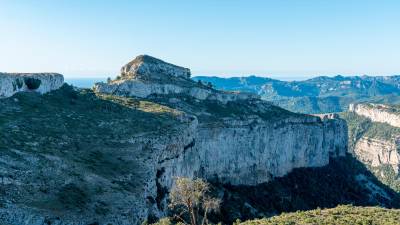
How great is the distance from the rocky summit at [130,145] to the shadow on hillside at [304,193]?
4.01 meters

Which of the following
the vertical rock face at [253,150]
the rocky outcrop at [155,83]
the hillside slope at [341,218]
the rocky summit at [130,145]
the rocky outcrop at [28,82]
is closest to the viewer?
the rocky summit at [130,145]

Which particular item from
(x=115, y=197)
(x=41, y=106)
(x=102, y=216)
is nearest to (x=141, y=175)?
(x=115, y=197)

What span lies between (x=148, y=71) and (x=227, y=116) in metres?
26.3

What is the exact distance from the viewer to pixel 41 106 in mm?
83875

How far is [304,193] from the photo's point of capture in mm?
145500

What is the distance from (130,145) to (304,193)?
82.6m

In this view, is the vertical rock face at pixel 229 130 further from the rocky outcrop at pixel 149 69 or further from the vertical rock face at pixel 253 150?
the rocky outcrop at pixel 149 69

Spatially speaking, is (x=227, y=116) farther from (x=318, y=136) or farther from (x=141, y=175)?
(x=141, y=175)

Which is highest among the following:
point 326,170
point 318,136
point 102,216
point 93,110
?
point 93,110

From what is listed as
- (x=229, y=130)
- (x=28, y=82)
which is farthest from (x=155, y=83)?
(x=28, y=82)

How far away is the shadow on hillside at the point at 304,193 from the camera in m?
111

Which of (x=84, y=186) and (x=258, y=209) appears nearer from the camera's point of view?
(x=84, y=186)

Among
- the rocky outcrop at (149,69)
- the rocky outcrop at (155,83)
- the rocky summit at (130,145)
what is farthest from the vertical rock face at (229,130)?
the rocky summit at (130,145)


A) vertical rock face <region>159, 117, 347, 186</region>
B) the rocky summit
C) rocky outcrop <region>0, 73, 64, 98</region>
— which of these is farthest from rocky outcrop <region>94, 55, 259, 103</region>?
rocky outcrop <region>0, 73, 64, 98</region>
